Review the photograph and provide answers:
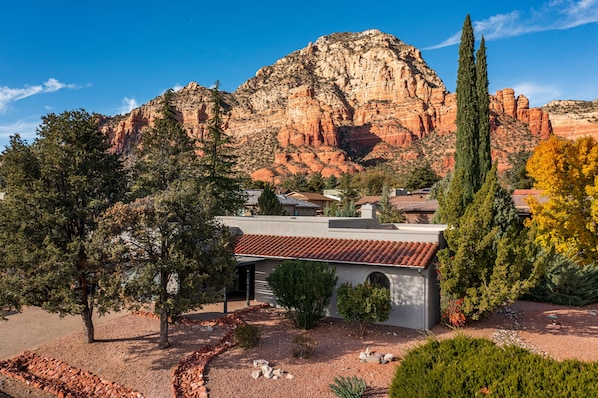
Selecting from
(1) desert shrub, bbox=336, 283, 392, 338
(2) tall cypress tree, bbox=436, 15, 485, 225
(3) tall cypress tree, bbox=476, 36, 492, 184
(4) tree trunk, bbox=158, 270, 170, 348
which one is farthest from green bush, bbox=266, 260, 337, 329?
(3) tall cypress tree, bbox=476, 36, 492, 184

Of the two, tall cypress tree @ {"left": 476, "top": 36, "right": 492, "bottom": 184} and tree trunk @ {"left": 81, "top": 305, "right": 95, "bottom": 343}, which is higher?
tall cypress tree @ {"left": 476, "top": 36, "right": 492, "bottom": 184}

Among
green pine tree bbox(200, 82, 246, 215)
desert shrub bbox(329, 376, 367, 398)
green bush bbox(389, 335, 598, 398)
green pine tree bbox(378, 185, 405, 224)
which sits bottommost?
desert shrub bbox(329, 376, 367, 398)

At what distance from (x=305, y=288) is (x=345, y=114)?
138m

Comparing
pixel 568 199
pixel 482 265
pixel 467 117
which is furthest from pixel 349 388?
pixel 568 199

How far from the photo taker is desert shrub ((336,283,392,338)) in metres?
13.5

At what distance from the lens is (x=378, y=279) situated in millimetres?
15328

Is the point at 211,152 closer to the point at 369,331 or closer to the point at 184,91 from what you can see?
the point at 369,331

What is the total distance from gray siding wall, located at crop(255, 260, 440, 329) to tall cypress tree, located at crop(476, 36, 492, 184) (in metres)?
9.91

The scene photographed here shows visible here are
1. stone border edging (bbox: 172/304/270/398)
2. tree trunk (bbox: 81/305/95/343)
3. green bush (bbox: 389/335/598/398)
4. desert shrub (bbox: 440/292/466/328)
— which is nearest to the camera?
green bush (bbox: 389/335/598/398)

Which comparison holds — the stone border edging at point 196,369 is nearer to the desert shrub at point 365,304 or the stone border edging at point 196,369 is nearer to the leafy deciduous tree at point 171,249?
the leafy deciduous tree at point 171,249

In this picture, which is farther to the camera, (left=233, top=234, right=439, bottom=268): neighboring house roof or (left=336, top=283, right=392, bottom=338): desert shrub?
(left=233, top=234, right=439, bottom=268): neighboring house roof

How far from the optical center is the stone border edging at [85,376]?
10.1 meters

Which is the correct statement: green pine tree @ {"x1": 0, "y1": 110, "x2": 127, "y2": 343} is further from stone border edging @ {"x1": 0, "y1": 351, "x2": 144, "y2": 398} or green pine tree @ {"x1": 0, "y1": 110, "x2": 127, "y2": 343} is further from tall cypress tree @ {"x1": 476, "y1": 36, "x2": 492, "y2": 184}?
tall cypress tree @ {"x1": 476, "y1": 36, "x2": 492, "y2": 184}

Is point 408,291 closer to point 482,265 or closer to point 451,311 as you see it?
point 451,311
